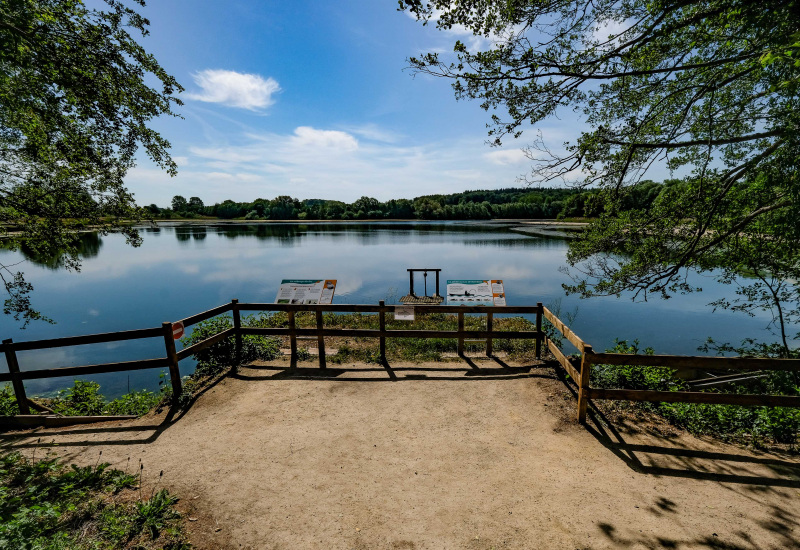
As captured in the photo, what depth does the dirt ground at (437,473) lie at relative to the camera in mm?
3445

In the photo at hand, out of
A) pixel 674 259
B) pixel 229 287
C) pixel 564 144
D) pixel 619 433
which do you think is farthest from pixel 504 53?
pixel 229 287

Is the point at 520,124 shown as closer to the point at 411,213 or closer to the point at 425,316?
the point at 425,316

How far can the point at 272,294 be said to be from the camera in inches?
1004

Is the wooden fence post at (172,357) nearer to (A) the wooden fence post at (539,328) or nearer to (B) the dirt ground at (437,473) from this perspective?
(B) the dirt ground at (437,473)

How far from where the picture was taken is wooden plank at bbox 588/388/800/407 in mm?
4613

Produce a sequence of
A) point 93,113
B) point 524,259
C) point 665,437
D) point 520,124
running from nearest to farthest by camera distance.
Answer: point 665,437
point 520,124
point 93,113
point 524,259

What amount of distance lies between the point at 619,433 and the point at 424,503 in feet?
11.1

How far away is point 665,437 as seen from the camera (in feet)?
17.2

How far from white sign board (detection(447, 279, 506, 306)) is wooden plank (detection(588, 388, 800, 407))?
340cm

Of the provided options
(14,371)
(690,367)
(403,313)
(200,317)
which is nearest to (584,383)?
(690,367)

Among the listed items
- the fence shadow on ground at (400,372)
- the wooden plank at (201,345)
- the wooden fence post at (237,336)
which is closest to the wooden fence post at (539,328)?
the fence shadow on ground at (400,372)

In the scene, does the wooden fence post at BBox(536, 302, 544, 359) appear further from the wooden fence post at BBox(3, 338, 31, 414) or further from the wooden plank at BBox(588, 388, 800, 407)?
the wooden fence post at BBox(3, 338, 31, 414)

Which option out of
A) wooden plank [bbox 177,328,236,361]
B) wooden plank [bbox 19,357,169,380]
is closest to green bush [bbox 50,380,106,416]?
wooden plank [bbox 19,357,169,380]

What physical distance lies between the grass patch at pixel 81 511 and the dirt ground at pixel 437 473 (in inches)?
9.6
